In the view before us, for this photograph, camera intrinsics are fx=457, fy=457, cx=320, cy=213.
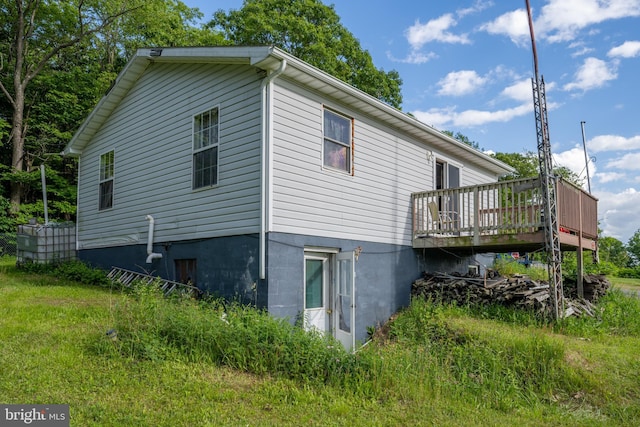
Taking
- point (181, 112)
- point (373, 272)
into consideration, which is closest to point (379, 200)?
point (373, 272)

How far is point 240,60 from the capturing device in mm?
8609

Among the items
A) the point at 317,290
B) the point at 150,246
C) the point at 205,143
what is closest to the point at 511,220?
the point at 317,290

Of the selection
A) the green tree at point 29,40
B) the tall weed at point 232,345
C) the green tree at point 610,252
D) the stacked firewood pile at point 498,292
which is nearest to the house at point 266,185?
the stacked firewood pile at point 498,292

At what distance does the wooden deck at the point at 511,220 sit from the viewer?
9.54 metres

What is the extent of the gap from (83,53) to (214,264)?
2080 cm

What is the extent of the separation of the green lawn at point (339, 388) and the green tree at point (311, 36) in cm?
1937

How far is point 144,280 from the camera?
10.3 m

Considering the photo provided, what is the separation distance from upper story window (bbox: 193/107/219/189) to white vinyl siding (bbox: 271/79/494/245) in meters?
1.73

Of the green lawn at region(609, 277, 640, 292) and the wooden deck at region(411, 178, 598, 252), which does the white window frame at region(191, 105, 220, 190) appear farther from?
the green lawn at region(609, 277, 640, 292)

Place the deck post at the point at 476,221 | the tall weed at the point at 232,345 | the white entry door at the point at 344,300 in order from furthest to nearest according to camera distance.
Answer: the deck post at the point at 476,221, the white entry door at the point at 344,300, the tall weed at the point at 232,345

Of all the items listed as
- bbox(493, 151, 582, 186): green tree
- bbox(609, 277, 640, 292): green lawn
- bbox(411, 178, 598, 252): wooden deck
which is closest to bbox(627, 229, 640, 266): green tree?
bbox(493, 151, 582, 186): green tree

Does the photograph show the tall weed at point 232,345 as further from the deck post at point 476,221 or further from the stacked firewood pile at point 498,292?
the deck post at point 476,221

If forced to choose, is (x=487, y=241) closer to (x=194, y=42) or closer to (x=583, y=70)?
(x=583, y=70)

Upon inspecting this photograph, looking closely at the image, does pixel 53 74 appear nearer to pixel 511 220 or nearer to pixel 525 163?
pixel 511 220
